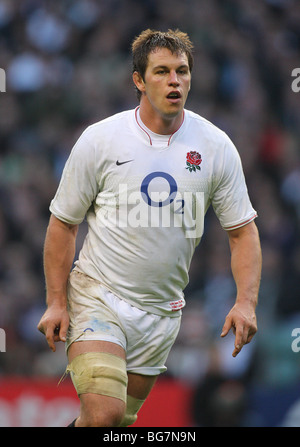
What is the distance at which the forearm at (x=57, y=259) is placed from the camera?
515 cm

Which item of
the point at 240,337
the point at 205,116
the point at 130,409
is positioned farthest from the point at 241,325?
the point at 205,116

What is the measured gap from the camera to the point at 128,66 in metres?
12.0

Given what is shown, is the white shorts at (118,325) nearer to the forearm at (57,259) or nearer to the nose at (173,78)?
the forearm at (57,259)

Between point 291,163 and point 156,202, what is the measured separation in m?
6.53

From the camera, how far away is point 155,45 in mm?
5098

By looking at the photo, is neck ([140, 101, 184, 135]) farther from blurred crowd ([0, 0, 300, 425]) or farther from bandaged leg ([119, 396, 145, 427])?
blurred crowd ([0, 0, 300, 425])

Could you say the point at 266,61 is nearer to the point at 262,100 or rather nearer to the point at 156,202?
the point at 262,100

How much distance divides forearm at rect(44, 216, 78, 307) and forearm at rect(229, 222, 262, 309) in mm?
1008

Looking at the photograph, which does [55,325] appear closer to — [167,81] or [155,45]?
[167,81]

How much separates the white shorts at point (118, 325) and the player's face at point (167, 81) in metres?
1.12

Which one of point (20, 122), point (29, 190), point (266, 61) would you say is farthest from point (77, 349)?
point (266, 61)

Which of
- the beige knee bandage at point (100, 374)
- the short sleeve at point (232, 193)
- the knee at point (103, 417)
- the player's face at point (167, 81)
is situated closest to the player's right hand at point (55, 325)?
the beige knee bandage at point (100, 374)

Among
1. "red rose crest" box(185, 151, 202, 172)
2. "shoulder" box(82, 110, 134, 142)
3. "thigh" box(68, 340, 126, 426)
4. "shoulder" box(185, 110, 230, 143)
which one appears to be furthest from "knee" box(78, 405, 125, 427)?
"shoulder" box(185, 110, 230, 143)

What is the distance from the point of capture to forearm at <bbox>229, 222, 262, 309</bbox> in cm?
510
